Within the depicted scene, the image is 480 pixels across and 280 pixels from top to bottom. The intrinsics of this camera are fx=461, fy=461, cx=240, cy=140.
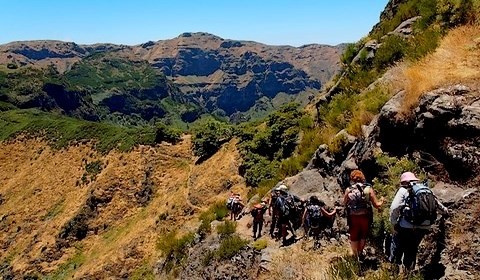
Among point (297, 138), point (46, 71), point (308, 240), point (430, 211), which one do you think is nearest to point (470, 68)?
point (430, 211)

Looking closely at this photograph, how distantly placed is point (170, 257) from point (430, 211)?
42.3ft

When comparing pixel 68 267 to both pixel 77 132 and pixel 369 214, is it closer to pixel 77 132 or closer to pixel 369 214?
pixel 77 132

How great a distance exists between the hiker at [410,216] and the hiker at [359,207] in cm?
121

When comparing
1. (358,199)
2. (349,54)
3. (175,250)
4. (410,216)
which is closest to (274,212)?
(358,199)

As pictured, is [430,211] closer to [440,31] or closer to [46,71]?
[440,31]

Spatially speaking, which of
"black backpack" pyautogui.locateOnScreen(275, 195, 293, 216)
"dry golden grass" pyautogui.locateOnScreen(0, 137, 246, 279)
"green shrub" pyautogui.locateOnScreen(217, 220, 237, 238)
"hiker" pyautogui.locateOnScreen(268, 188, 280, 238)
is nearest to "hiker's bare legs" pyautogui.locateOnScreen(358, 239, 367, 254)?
"black backpack" pyautogui.locateOnScreen(275, 195, 293, 216)

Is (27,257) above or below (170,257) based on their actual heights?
below

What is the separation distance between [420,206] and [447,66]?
5387 millimetres

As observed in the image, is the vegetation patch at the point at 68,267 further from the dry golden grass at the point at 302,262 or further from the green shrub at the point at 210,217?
the dry golden grass at the point at 302,262

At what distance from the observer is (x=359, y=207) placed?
29.3 feet

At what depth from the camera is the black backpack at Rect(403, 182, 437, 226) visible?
707cm

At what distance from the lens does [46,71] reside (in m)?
149

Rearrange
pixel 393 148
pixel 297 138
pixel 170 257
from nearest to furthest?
pixel 393 148 < pixel 170 257 < pixel 297 138

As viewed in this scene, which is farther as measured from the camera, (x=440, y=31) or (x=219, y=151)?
(x=219, y=151)
